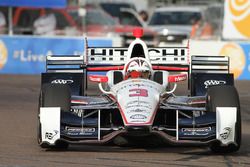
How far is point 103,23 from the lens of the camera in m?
32.8

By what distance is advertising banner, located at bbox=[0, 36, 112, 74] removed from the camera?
25281mm

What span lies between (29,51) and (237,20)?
6.04m

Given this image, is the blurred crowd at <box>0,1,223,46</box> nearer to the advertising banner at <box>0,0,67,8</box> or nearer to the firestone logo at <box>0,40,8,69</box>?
the advertising banner at <box>0,0,67,8</box>

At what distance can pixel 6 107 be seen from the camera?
657 inches

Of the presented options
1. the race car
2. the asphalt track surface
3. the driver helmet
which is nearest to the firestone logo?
the asphalt track surface

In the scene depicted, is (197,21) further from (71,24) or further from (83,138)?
(83,138)

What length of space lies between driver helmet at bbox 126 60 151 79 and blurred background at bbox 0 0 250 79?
1215 cm

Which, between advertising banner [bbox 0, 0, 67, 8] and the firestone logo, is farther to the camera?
advertising banner [bbox 0, 0, 67, 8]

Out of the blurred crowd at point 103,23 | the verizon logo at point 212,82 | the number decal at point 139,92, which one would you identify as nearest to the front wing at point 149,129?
the number decal at point 139,92

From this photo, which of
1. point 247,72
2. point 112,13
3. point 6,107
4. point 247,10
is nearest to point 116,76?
point 6,107

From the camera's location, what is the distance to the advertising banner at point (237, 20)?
Result: 25.7 meters

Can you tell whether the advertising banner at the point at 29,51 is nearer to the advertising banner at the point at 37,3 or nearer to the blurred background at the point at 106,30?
the blurred background at the point at 106,30

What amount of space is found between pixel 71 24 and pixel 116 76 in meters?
21.2

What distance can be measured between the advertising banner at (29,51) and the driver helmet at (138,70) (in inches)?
523
